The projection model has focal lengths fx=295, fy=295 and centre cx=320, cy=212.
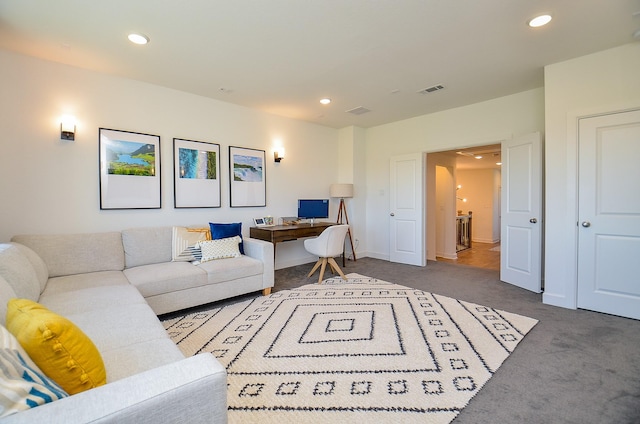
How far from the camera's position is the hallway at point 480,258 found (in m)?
5.32

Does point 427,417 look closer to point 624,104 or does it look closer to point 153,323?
point 153,323

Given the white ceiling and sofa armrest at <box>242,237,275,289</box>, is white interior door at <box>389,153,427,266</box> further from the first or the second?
sofa armrest at <box>242,237,275,289</box>

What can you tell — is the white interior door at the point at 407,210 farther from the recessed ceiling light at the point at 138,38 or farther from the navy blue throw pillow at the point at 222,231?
the recessed ceiling light at the point at 138,38

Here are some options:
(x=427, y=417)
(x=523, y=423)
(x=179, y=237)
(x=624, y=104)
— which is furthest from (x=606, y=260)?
(x=179, y=237)

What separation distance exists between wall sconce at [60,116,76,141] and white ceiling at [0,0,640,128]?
1.96ft

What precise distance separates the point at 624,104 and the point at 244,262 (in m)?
4.13

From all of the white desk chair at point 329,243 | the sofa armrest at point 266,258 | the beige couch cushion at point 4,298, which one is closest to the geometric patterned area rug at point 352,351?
the sofa armrest at point 266,258

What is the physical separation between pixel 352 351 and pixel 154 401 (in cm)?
167

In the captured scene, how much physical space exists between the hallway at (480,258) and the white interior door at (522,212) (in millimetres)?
1045

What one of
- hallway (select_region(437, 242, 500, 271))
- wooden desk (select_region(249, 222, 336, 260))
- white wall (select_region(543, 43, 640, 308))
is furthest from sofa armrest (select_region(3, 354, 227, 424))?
hallway (select_region(437, 242, 500, 271))

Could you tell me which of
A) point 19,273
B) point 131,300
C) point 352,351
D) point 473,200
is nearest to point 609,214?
point 352,351

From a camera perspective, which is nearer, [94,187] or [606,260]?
[606,260]

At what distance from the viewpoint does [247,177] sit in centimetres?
450

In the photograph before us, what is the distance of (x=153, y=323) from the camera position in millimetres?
1810
